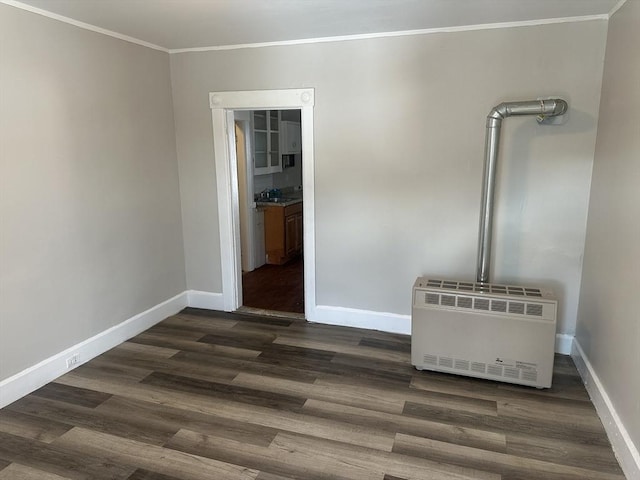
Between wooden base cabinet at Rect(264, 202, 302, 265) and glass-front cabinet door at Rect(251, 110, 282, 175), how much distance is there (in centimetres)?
60

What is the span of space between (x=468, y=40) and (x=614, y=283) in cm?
193

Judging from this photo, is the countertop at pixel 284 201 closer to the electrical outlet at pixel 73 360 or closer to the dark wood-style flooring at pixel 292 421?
the dark wood-style flooring at pixel 292 421

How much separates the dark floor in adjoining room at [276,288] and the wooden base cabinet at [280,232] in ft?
0.46

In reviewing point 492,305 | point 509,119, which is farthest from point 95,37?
point 492,305

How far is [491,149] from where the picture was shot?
312 centimetres

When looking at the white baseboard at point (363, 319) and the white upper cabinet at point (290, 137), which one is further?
the white upper cabinet at point (290, 137)

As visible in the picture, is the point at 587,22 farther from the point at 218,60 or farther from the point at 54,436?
the point at 54,436

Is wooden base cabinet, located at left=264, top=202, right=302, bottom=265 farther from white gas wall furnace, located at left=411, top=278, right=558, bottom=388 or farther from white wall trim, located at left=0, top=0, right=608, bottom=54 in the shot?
white gas wall furnace, located at left=411, top=278, right=558, bottom=388

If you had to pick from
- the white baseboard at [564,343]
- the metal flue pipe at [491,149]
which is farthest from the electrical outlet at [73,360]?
the white baseboard at [564,343]

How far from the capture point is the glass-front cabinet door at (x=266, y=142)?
5906 mm

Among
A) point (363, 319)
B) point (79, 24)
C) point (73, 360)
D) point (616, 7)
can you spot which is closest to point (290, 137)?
point (363, 319)

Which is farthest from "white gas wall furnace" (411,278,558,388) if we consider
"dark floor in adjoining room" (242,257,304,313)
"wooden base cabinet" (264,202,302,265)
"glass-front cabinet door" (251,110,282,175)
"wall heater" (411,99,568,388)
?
"glass-front cabinet door" (251,110,282,175)

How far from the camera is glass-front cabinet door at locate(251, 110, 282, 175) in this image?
233 inches

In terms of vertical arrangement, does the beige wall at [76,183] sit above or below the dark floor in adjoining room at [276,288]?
above
